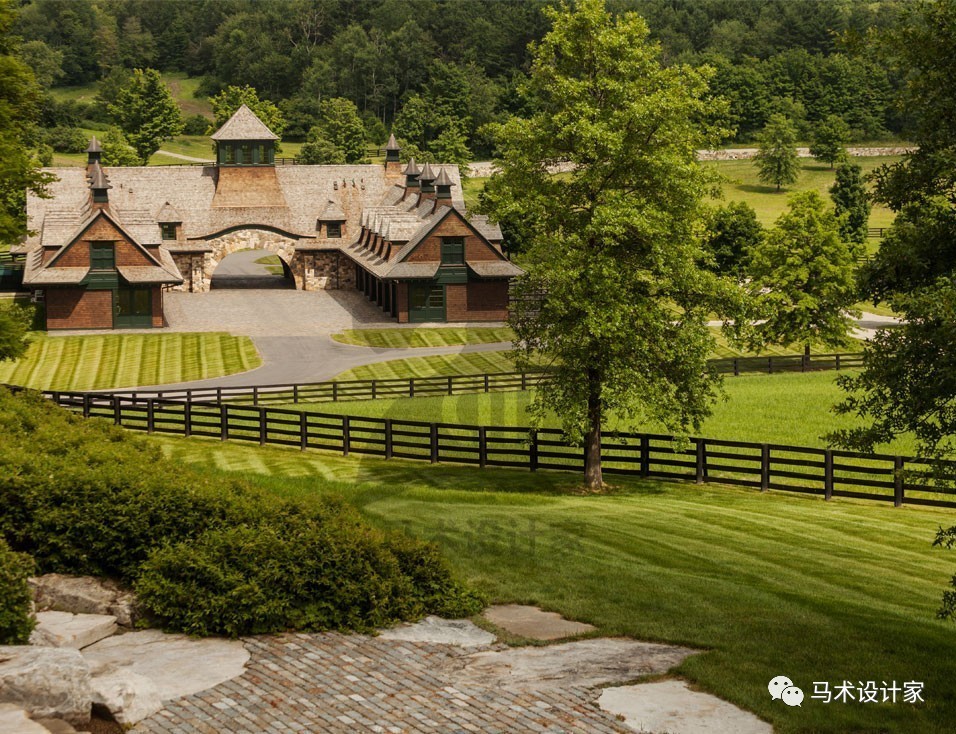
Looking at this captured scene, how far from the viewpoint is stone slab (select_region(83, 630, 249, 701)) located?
44.8ft

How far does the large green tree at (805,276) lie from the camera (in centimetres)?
6006

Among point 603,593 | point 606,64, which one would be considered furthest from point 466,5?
point 603,593

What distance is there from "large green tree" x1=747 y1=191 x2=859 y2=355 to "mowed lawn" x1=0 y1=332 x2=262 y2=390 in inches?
965

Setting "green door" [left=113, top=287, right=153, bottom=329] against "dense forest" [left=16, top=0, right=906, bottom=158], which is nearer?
"green door" [left=113, top=287, right=153, bottom=329]

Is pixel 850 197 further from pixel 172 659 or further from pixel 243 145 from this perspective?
pixel 172 659

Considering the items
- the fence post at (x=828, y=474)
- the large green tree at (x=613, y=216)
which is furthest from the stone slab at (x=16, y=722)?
the fence post at (x=828, y=474)

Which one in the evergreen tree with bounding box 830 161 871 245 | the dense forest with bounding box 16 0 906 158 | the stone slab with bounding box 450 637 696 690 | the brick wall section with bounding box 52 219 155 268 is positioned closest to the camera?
the stone slab with bounding box 450 637 696 690

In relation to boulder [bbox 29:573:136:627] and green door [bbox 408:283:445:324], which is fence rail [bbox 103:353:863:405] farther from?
boulder [bbox 29:573:136:627]

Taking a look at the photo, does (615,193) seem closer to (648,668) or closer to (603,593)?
(603,593)

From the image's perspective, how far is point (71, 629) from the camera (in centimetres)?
1521

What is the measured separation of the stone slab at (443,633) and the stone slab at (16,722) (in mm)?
4864

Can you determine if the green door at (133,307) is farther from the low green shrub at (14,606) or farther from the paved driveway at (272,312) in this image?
the low green shrub at (14,606)

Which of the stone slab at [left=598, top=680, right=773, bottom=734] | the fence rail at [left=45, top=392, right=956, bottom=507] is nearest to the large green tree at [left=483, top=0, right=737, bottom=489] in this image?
the fence rail at [left=45, top=392, right=956, bottom=507]

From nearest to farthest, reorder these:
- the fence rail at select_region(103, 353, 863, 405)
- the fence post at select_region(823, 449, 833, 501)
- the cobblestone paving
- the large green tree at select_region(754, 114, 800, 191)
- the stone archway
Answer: the cobblestone paving → the fence post at select_region(823, 449, 833, 501) → the fence rail at select_region(103, 353, 863, 405) → the stone archway → the large green tree at select_region(754, 114, 800, 191)
